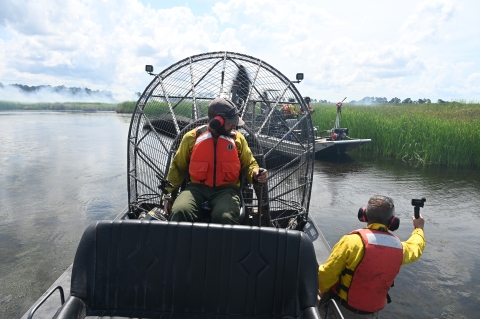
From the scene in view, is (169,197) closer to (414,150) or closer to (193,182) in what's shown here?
(193,182)

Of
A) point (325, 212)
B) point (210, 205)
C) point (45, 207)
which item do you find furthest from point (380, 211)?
point (45, 207)

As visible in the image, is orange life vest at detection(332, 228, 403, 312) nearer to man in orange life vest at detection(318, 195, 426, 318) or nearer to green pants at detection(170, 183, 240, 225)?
man in orange life vest at detection(318, 195, 426, 318)

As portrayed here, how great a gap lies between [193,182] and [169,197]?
317 mm

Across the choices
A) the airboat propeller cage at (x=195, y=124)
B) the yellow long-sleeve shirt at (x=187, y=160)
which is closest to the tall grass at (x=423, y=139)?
the airboat propeller cage at (x=195, y=124)

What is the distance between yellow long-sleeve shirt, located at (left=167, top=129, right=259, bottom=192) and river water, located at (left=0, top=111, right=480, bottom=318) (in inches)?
80.8

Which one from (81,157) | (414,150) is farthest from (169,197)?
(414,150)

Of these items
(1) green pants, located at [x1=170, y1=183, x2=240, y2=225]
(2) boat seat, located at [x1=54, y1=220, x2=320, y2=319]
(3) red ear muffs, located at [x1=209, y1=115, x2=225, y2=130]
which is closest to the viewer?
(2) boat seat, located at [x1=54, y1=220, x2=320, y2=319]

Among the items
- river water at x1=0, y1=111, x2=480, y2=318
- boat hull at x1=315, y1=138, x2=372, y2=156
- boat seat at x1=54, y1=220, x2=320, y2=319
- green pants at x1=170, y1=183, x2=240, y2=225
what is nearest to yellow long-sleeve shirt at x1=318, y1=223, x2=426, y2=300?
boat seat at x1=54, y1=220, x2=320, y2=319

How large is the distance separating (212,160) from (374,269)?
1.53 m

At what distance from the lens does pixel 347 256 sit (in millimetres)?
2463

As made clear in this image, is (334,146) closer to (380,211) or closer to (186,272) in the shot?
(380,211)

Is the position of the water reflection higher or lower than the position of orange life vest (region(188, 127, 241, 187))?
lower

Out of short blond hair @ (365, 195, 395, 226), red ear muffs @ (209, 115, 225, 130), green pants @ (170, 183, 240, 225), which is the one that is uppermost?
red ear muffs @ (209, 115, 225, 130)

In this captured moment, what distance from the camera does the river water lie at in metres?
4.41
